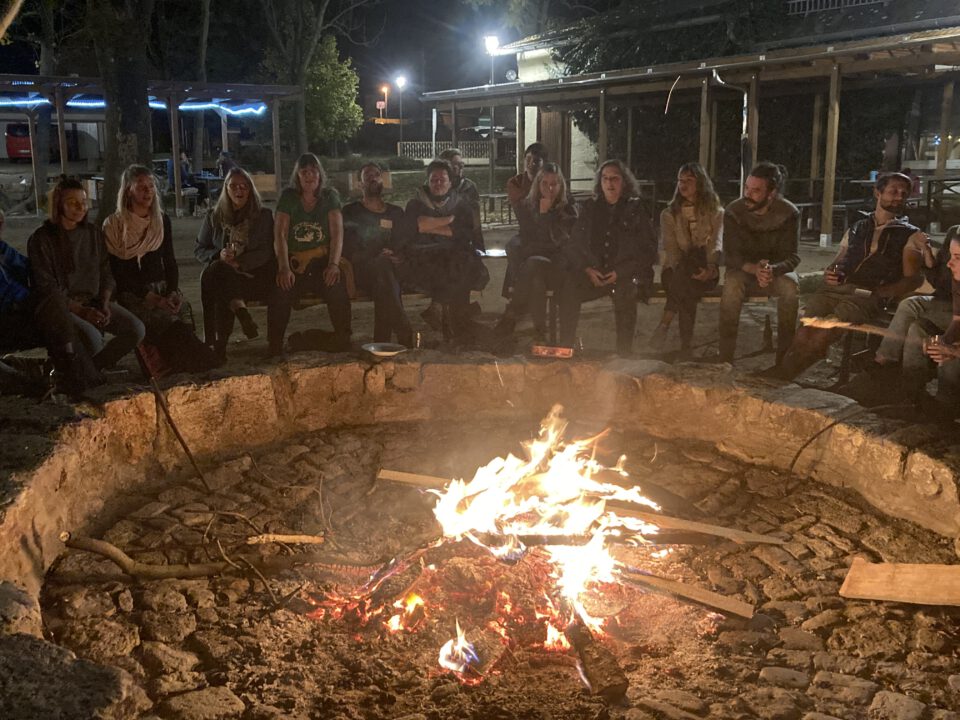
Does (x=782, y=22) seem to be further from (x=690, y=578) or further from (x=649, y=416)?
(x=690, y=578)

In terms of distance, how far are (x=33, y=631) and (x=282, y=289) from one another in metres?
3.74

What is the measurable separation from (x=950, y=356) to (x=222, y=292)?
4404mm

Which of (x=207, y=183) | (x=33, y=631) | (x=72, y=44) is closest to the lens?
(x=33, y=631)

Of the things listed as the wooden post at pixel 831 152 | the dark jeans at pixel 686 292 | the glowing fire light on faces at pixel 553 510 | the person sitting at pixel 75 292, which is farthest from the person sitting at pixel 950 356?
the wooden post at pixel 831 152

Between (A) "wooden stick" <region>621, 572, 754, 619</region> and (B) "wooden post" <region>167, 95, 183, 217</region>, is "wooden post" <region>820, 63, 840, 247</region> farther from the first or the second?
(B) "wooden post" <region>167, 95, 183, 217</region>

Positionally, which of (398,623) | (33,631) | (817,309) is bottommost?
(398,623)

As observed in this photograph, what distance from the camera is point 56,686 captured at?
1.98 m

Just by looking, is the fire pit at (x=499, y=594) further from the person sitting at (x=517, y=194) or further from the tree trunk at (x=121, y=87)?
the tree trunk at (x=121, y=87)

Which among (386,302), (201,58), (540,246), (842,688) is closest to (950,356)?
(842,688)

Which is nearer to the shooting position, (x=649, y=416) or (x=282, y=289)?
(x=649, y=416)

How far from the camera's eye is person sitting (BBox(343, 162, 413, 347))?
6273 millimetres

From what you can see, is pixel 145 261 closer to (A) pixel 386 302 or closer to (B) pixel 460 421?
(A) pixel 386 302

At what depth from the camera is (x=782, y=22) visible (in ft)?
61.4

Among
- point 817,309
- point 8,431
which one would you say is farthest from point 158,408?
point 817,309
